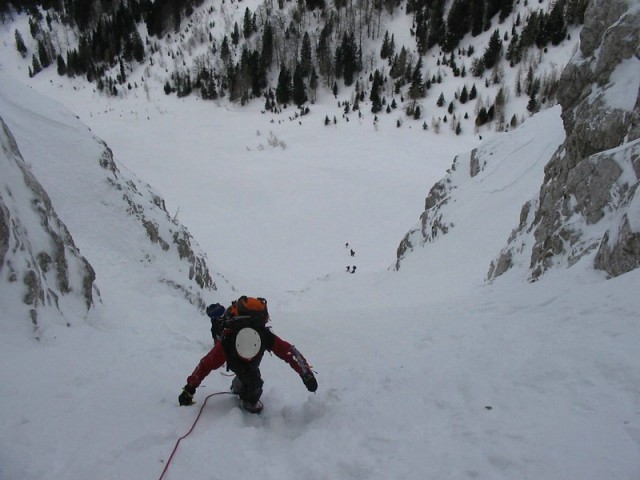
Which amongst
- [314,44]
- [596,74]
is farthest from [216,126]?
[596,74]

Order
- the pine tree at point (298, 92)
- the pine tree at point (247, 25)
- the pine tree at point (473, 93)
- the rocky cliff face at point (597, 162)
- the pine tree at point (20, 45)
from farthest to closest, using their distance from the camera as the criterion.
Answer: the pine tree at point (20, 45), the pine tree at point (247, 25), the pine tree at point (298, 92), the pine tree at point (473, 93), the rocky cliff face at point (597, 162)

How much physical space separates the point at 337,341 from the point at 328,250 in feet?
69.0

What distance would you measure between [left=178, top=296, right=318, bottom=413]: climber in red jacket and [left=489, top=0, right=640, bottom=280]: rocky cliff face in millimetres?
5247

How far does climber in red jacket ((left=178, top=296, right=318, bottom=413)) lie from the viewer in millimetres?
4012

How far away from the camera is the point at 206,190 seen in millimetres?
37500

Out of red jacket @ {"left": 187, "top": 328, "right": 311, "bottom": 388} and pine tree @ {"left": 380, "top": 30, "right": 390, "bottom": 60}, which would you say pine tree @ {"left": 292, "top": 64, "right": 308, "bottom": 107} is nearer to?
pine tree @ {"left": 380, "top": 30, "right": 390, "bottom": 60}

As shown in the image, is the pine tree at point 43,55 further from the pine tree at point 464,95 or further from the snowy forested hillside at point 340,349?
the snowy forested hillside at point 340,349

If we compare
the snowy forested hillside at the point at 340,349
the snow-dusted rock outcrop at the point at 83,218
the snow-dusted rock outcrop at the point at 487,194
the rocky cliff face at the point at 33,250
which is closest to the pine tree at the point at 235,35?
the snow-dusted rock outcrop at the point at 487,194

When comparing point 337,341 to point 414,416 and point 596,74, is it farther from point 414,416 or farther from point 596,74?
point 596,74

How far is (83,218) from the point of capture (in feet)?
35.6

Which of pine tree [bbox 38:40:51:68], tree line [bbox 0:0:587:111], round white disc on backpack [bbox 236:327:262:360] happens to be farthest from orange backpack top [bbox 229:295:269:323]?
pine tree [bbox 38:40:51:68]

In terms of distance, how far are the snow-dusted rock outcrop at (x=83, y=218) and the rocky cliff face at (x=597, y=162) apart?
8520mm

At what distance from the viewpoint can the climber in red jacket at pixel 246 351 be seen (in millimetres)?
4012

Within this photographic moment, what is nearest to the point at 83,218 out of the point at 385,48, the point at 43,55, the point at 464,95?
the point at 464,95
